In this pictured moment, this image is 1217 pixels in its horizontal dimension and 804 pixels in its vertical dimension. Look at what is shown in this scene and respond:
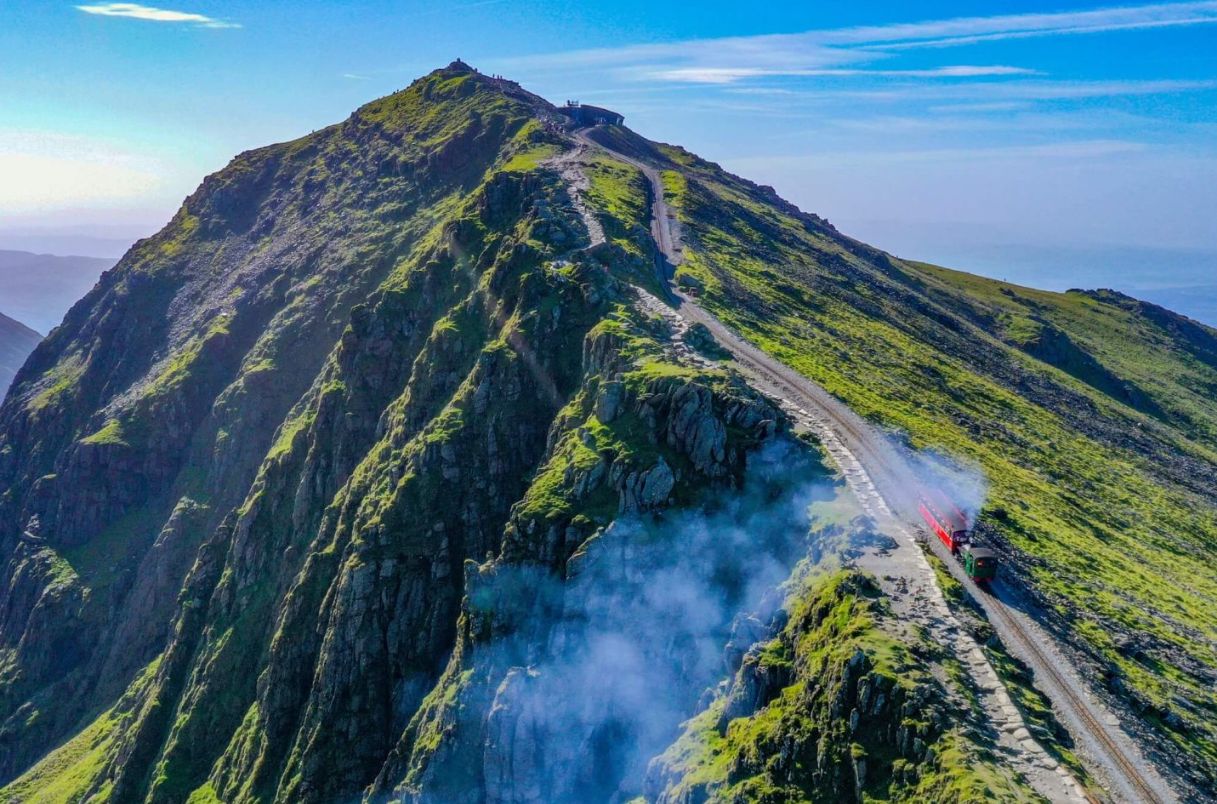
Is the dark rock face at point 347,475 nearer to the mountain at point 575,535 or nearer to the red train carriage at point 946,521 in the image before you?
the mountain at point 575,535

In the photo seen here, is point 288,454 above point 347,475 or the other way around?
above

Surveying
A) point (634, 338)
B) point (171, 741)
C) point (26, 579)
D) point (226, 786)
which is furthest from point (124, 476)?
point (634, 338)

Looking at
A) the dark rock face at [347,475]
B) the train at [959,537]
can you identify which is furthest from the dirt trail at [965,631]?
the dark rock face at [347,475]

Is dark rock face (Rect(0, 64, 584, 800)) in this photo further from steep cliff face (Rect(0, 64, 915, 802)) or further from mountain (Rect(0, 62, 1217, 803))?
mountain (Rect(0, 62, 1217, 803))

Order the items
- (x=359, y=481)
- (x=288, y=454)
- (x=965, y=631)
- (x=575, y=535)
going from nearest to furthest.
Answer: (x=965, y=631), (x=575, y=535), (x=359, y=481), (x=288, y=454)

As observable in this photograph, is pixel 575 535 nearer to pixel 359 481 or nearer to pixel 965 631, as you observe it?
pixel 965 631

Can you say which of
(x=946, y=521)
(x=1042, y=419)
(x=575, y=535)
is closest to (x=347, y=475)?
(x=575, y=535)
